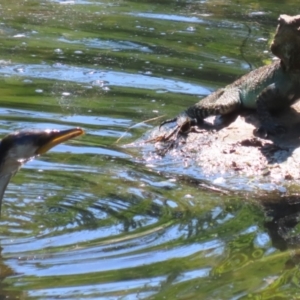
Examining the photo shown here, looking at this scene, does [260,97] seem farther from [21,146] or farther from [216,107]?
[21,146]

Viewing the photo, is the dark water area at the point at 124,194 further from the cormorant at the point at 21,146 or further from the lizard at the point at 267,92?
the lizard at the point at 267,92

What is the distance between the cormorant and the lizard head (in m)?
2.74

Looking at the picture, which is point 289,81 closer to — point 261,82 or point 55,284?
point 261,82

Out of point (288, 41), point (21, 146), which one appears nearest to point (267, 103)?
point (288, 41)

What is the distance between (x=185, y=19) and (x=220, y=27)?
78 centimetres

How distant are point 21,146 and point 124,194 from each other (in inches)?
43.5

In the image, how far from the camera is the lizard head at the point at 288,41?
27.3 feet

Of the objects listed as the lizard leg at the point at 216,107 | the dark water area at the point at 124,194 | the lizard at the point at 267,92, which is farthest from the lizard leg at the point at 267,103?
the dark water area at the point at 124,194

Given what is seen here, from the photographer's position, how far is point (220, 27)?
47.8 ft

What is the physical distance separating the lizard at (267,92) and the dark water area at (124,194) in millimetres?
661

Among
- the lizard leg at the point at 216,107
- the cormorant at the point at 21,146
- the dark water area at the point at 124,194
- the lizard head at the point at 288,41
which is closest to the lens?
the dark water area at the point at 124,194

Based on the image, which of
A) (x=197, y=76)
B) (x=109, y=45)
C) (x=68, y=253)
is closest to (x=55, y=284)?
(x=68, y=253)

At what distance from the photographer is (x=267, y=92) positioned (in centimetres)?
868

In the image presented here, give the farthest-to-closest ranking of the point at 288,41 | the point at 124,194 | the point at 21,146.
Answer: the point at 288,41 → the point at 124,194 → the point at 21,146
